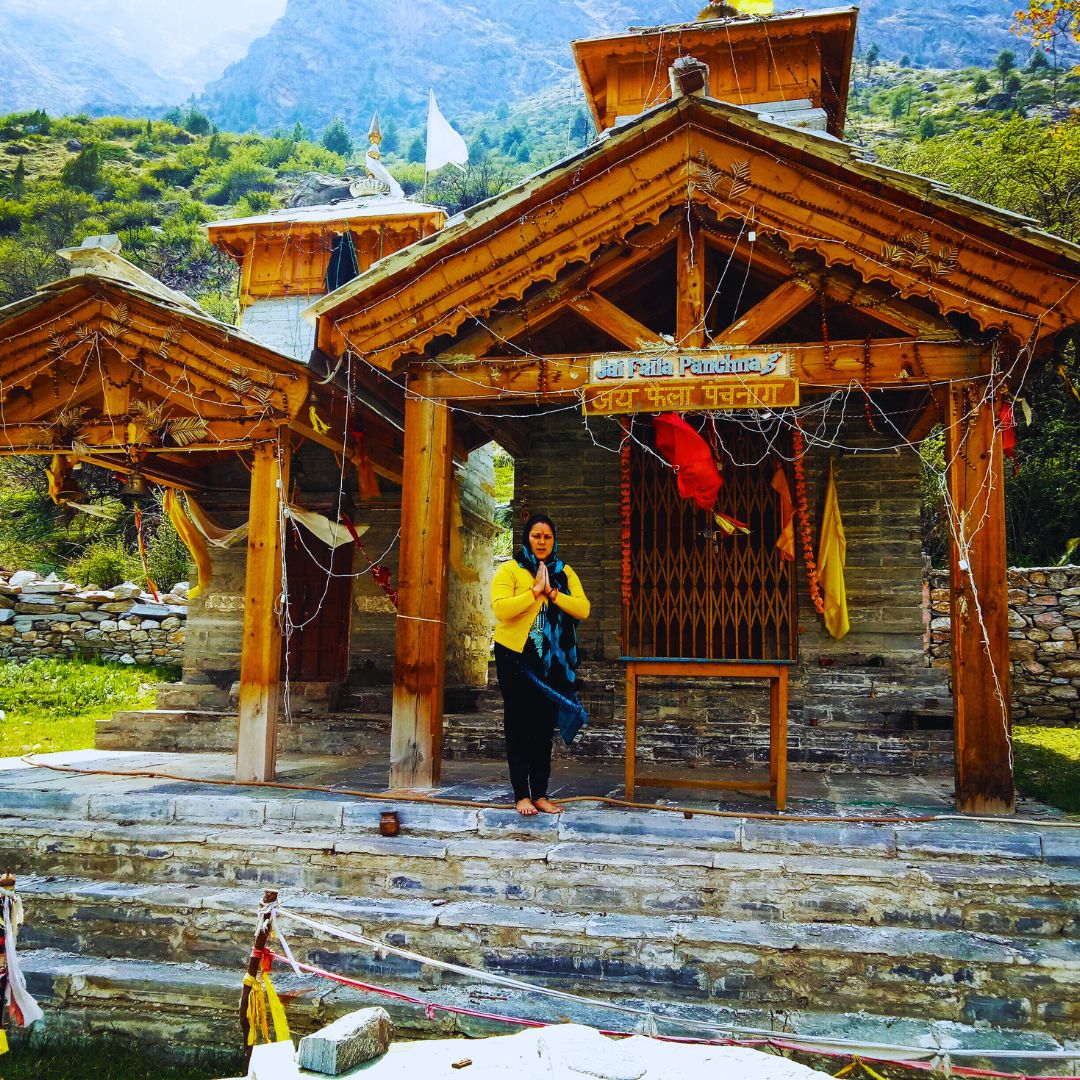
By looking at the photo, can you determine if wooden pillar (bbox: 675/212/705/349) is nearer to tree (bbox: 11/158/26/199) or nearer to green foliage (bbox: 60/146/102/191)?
tree (bbox: 11/158/26/199)

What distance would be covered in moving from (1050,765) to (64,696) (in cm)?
1526

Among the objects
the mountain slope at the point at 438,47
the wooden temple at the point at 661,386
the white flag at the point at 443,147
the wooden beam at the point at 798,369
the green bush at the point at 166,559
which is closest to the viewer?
the wooden temple at the point at 661,386

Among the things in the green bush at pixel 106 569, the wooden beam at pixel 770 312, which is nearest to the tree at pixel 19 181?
the green bush at pixel 106 569

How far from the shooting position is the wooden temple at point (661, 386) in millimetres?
6844

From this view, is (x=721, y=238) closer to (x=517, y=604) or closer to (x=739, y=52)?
(x=517, y=604)

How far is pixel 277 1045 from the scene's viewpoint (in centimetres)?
375

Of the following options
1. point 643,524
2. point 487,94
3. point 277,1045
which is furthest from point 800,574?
point 487,94

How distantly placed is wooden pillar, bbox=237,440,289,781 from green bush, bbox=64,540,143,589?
53.9 ft

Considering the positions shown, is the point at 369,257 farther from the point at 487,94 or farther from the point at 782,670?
the point at 487,94

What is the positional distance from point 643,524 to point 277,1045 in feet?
20.1

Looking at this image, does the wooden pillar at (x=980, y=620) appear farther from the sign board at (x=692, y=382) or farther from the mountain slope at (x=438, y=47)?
the mountain slope at (x=438, y=47)

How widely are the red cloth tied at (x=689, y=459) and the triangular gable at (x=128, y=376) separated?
11.0 ft

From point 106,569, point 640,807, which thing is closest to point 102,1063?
point 640,807

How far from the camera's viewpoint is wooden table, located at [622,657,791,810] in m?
6.70
